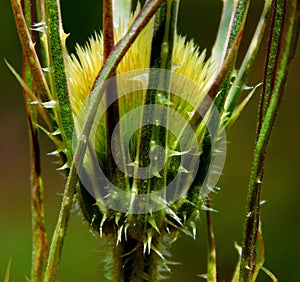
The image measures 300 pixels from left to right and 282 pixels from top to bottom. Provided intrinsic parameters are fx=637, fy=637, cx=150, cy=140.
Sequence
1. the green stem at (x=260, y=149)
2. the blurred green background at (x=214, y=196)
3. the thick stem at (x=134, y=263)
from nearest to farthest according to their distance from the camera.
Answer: the green stem at (x=260, y=149) < the thick stem at (x=134, y=263) < the blurred green background at (x=214, y=196)

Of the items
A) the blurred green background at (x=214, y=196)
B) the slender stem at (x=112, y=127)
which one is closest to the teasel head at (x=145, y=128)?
the slender stem at (x=112, y=127)

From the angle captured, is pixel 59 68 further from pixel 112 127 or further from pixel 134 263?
pixel 134 263

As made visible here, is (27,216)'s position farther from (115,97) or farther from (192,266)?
(115,97)

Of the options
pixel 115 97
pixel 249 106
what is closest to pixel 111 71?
pixel 115 97

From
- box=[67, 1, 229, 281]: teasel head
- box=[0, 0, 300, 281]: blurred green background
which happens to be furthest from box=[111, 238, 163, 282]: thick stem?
box=[0, 0, 300, 281]: blurred green background

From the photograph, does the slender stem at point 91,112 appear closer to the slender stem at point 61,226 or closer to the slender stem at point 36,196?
the slender stem at point 61,226

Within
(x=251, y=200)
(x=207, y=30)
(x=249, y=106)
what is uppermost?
(x=251, y=200)

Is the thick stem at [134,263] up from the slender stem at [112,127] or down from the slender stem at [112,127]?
down

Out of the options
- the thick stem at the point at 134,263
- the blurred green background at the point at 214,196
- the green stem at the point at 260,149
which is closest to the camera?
the green stem at the point at 260,149
